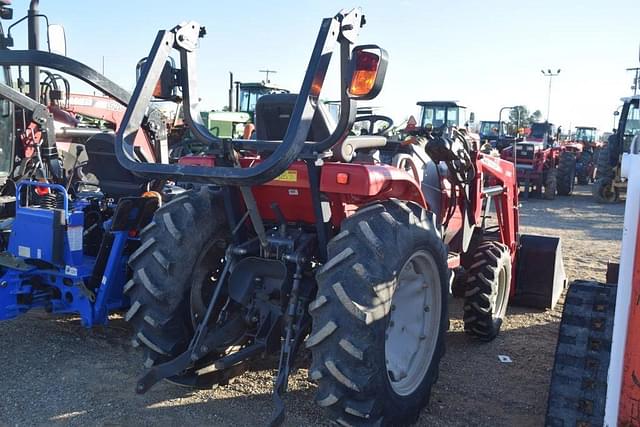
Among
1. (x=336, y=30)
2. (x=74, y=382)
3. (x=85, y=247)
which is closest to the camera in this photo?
(x=336, y=30)

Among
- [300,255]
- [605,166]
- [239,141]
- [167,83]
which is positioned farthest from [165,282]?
[605,166]

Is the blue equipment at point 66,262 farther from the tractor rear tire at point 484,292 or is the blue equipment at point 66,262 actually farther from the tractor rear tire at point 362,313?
the tractor rear tire at point 484,292

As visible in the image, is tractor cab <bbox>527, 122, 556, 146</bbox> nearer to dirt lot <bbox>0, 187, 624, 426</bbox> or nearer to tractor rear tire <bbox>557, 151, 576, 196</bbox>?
tractor rear tire <bbox>557, 151, 576, 196</bbox>

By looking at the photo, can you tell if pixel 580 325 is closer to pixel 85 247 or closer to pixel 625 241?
pixel 625 241

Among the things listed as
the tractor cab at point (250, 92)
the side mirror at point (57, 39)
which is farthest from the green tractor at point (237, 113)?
the side mirror at point (57, 39)

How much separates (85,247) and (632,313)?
406cm

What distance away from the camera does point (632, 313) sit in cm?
203

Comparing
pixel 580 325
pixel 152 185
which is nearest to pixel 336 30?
pixel 580 325

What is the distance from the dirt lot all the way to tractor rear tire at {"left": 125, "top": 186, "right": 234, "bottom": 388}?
45 cm

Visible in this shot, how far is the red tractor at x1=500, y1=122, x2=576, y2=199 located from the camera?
16250 millimetres

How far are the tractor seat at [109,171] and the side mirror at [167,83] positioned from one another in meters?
1.77

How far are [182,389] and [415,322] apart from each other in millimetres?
1585

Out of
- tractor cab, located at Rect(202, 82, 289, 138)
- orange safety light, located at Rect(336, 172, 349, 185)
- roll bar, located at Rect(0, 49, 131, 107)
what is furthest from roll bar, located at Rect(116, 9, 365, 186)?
tractor cab, located at Rect(202, 82, 289, 138)

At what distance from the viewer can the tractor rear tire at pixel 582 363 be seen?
2.90 metres
